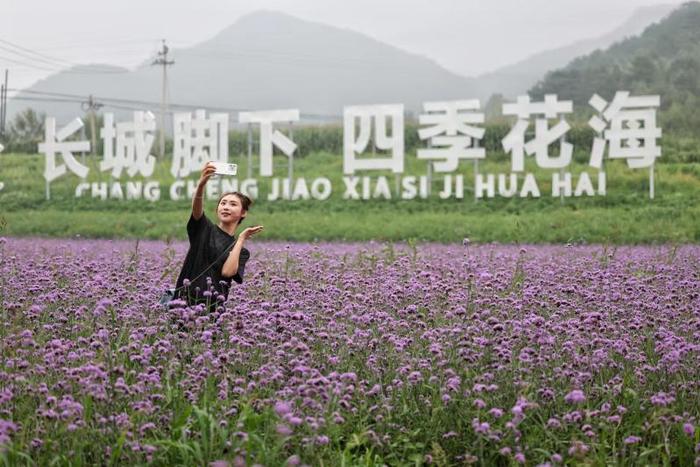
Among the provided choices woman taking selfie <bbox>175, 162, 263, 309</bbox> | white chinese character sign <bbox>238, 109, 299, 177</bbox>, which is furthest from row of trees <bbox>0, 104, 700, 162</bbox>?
woman taking selfie <bbox>175, 162, 263, 309</bbox>

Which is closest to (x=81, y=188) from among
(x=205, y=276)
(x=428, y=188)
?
(x=428, y=188)

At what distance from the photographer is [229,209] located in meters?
5.80

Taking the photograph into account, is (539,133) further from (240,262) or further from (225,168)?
(225,168)

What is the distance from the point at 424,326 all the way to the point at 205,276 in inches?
55.4

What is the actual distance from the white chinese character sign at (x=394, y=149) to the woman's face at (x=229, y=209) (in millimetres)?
11468

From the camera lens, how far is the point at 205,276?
566 centimetres

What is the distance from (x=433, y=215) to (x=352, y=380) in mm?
12527

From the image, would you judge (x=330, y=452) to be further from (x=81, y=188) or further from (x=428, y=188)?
(x=81, y=188)

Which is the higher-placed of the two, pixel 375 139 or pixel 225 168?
pixel 375 139

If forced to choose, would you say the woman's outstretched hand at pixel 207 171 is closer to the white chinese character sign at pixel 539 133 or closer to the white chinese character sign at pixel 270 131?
the white chinese character sign at pixel 539 133

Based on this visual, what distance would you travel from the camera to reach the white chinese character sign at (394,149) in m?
16.9

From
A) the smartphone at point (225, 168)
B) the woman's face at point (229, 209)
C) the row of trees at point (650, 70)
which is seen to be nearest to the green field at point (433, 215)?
the woman's face at point (229, 209)

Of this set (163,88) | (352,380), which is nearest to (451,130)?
(163,88)

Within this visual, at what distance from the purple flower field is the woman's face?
51 centimetres
